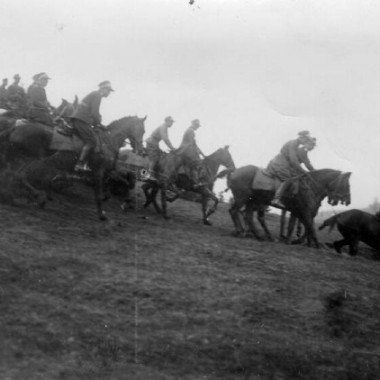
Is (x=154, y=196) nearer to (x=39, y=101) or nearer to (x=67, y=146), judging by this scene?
(x=67, y=146)

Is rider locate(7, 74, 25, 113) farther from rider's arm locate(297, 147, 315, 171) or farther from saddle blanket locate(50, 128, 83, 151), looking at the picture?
rider's arm locate(297, 147, 315, 171)

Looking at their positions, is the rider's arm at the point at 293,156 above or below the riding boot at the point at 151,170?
above

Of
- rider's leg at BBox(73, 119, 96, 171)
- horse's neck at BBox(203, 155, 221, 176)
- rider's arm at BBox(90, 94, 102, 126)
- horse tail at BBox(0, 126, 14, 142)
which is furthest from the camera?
horse's neck at BBox(203, 155, 221, 176)

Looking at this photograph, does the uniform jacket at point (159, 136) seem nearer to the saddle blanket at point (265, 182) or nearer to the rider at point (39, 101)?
the saddle blanket at point (265, 182)

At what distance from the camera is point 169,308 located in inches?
318

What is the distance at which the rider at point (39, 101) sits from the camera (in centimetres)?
1344

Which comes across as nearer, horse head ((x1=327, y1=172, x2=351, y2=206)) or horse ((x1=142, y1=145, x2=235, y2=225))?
horse head ((x1=327, y1=172, x2=351, y2=206))

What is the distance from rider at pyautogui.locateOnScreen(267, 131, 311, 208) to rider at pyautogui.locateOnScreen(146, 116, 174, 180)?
10.2 ft

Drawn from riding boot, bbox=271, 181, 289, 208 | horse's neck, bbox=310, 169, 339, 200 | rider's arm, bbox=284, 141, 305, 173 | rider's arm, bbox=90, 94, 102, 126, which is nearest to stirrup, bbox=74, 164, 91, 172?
rider's arm, bbox=90, 94, 102, 126

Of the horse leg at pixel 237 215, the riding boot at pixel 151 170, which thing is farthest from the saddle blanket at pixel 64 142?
the horse leg at pixel 237 215

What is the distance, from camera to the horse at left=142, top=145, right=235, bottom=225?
52.6 feet

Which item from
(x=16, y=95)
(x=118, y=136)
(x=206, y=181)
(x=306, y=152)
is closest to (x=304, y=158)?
(x=306, y=152)


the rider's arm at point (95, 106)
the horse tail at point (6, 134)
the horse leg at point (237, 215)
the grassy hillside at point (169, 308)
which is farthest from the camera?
the horse leg at point (237, 215)

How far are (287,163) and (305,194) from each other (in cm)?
90
